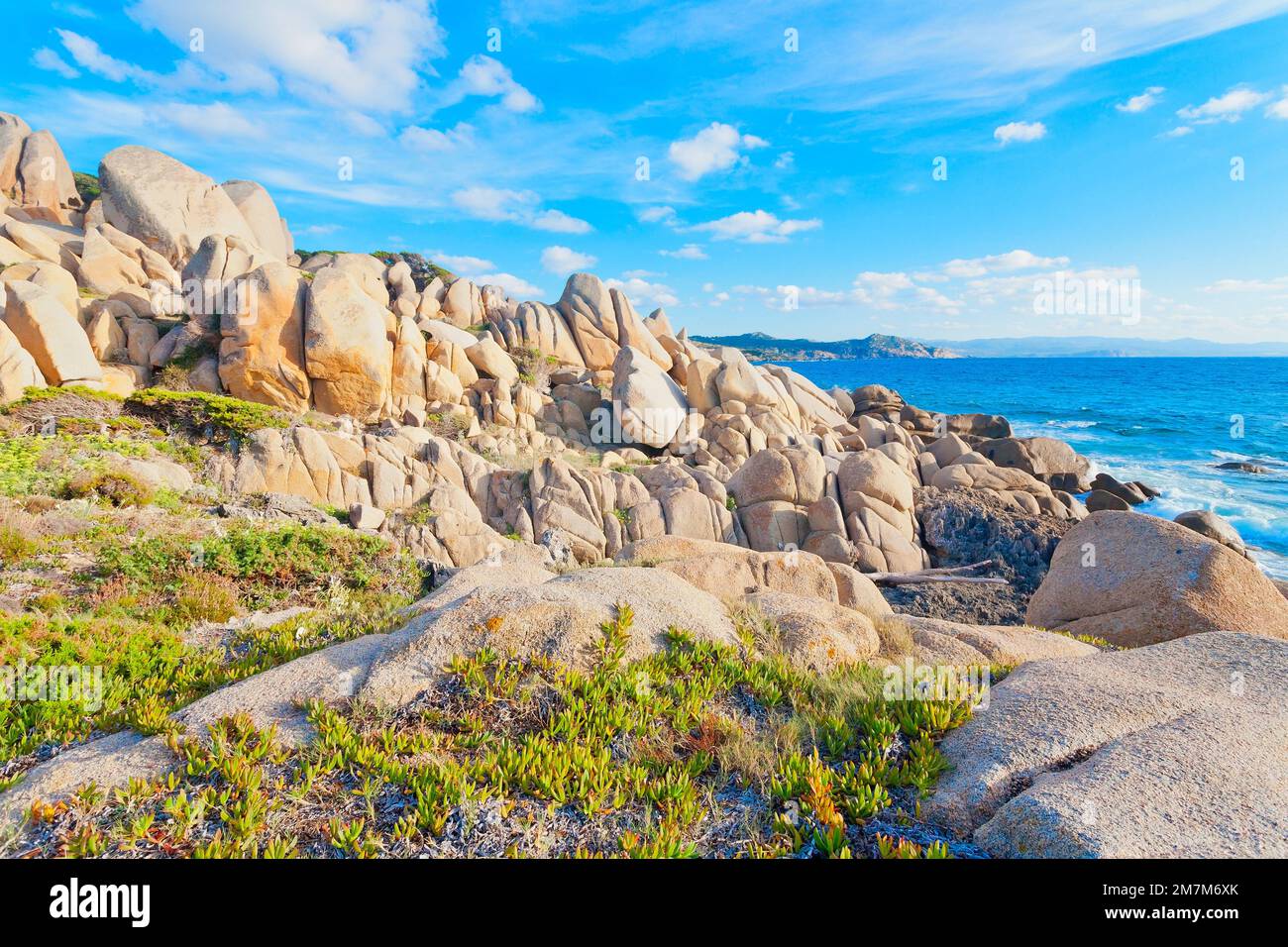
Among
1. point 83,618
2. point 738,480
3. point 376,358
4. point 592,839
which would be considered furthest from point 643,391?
point 592,839

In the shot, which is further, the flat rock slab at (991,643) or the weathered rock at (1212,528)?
the weathered rock at (1212,528)

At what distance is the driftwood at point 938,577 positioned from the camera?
21469 millimetres

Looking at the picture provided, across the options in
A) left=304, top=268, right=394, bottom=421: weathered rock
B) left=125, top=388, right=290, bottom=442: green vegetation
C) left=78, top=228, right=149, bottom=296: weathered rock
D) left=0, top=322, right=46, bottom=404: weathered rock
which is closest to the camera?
left=0, top=322, right=46, bottom=404: weathered rock

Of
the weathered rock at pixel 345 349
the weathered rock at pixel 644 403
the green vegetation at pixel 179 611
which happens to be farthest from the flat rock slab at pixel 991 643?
the weathered rock at pixel 345 349

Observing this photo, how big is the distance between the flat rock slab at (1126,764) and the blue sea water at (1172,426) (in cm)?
2827

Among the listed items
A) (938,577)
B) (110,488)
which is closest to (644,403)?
(938,577)

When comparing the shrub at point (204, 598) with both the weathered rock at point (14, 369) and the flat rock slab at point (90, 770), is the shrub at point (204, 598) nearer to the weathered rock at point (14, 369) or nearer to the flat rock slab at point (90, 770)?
the flat rock slab at point (90, 770)

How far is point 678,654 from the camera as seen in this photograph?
23.0ft

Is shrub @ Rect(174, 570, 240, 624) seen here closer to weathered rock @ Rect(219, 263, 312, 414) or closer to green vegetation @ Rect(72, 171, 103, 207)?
weathered rock @ Rect(219, 263, 312, 414)

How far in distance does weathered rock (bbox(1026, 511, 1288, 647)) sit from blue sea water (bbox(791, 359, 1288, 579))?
795 inches

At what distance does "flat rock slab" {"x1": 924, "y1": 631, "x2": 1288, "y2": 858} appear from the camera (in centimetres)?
412

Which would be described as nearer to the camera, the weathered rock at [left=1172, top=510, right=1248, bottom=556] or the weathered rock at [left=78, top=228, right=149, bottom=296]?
the weathered rock at [left=1172, top=510, right=1248, bottom=556]

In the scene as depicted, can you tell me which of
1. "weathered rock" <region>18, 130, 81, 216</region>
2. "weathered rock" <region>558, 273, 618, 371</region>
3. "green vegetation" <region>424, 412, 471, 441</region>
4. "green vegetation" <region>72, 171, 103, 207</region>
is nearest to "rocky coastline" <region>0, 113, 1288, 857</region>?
"green vegetation" <region>424, 412, 471, 441</region>

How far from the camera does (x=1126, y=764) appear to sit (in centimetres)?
479
